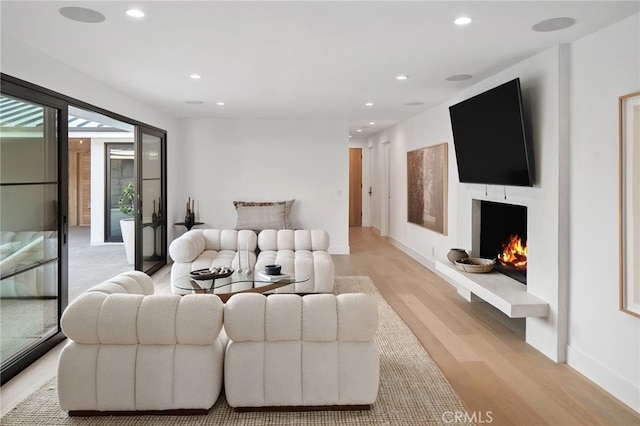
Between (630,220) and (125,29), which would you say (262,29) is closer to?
(125,29)

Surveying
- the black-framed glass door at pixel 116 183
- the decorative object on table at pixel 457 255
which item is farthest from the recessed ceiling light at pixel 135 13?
the black-framed glass door at pixel 116 183

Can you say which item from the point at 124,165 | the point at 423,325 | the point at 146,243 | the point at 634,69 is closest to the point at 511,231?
the point at 423,325

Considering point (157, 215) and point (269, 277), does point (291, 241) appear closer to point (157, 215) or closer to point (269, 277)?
point (269, 277)

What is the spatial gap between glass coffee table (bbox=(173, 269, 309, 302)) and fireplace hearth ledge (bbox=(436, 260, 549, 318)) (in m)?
1.55

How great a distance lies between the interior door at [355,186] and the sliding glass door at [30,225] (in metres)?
8.87

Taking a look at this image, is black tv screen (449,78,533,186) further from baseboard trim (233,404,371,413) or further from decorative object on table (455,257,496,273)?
baseboard trim (233,404,371,413)

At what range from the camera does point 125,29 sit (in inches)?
119

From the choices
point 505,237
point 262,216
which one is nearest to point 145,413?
point 505,237

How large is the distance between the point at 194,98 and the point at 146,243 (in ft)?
7.22

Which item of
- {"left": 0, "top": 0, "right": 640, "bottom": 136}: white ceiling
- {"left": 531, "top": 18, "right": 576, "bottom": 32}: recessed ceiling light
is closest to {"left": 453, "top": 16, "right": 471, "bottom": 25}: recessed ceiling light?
{"left": 0, "top": 0, "right": 640, "bottom": 136}: white ceiling

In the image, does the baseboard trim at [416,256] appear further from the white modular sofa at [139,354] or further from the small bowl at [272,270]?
the white modular sofa at [139,354]

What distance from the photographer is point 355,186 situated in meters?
12.1

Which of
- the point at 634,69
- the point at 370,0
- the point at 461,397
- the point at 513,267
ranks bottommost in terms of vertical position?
the point at 461,397

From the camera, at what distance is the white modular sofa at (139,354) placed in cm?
234
